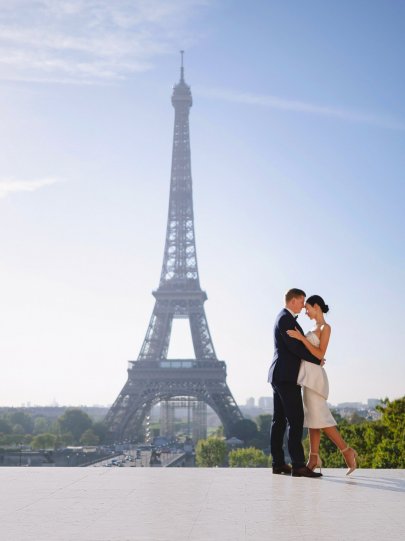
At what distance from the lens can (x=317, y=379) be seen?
9570mm

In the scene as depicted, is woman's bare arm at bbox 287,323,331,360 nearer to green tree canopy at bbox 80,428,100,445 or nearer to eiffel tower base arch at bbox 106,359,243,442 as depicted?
eiffel tower base arch at bbox 106,359,243,442

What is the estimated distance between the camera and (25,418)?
5566 inches

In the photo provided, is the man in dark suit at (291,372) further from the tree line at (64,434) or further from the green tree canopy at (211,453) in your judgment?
the tree line at (64,434)

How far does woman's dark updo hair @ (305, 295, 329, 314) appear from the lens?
9.59m

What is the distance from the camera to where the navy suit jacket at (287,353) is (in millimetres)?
9516

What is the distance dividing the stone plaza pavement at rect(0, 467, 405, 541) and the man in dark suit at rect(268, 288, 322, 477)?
33 cm

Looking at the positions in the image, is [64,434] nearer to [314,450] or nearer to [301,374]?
[314,450]

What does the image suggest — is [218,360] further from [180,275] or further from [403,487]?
[403,487]

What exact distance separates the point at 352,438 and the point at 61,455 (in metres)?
38.0

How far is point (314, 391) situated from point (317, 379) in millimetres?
146

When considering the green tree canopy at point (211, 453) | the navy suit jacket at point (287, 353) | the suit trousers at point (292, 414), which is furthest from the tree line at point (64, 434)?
the navy suit jacket at point (287, 353)

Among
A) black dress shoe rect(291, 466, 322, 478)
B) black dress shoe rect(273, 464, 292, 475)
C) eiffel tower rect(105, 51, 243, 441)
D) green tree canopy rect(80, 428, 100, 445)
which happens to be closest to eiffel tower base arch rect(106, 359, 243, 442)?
eiffel tower rect(105, 51, 243, 441)

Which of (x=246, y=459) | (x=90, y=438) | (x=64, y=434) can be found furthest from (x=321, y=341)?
(x=64, y=434)

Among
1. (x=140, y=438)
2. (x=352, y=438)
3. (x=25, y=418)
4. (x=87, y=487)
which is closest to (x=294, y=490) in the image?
(x=87, y=487)
